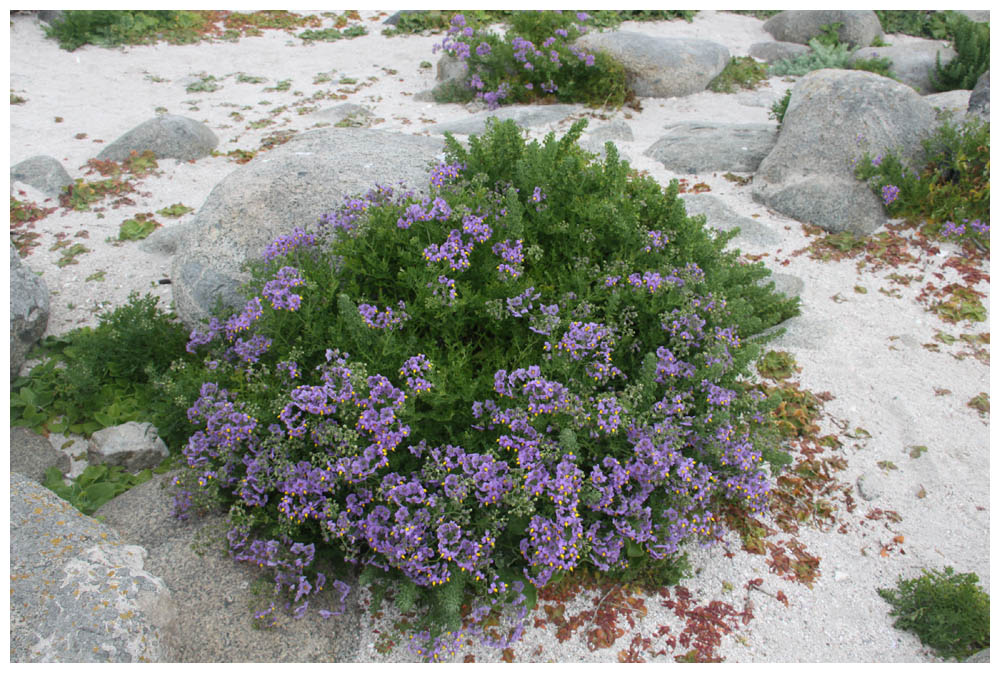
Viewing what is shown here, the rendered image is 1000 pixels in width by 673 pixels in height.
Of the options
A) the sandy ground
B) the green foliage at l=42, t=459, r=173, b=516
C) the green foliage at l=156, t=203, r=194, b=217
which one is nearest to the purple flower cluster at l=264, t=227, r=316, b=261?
the green foliage at l=42, t=459, r=173, b=516

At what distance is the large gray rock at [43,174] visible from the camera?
7555mm

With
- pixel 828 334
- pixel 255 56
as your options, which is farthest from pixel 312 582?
pixel 255 56

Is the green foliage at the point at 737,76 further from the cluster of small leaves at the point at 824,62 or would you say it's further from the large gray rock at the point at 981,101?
the large gray rock at the point at 981,101

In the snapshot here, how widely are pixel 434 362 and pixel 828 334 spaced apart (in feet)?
11.3

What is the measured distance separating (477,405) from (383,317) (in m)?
0.76

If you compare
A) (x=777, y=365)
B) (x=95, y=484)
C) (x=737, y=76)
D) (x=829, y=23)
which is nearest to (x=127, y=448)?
(x=95, y=484)

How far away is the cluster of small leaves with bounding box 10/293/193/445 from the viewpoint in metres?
4.65

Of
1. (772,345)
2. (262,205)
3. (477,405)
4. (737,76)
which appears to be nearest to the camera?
(477,405)

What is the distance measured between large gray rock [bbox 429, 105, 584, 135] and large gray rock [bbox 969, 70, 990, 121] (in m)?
4.79

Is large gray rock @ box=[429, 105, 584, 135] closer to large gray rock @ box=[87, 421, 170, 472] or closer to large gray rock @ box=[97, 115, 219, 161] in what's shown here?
large gray rock @ box=[97, 115, 219, 161]

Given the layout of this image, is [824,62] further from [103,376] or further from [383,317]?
[103,376]

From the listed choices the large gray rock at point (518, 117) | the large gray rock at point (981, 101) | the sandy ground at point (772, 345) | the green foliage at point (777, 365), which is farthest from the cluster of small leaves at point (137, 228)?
the large gray rock at point (981, 101)

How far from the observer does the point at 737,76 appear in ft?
37.4

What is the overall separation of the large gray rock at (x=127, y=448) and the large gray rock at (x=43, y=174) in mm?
4543
